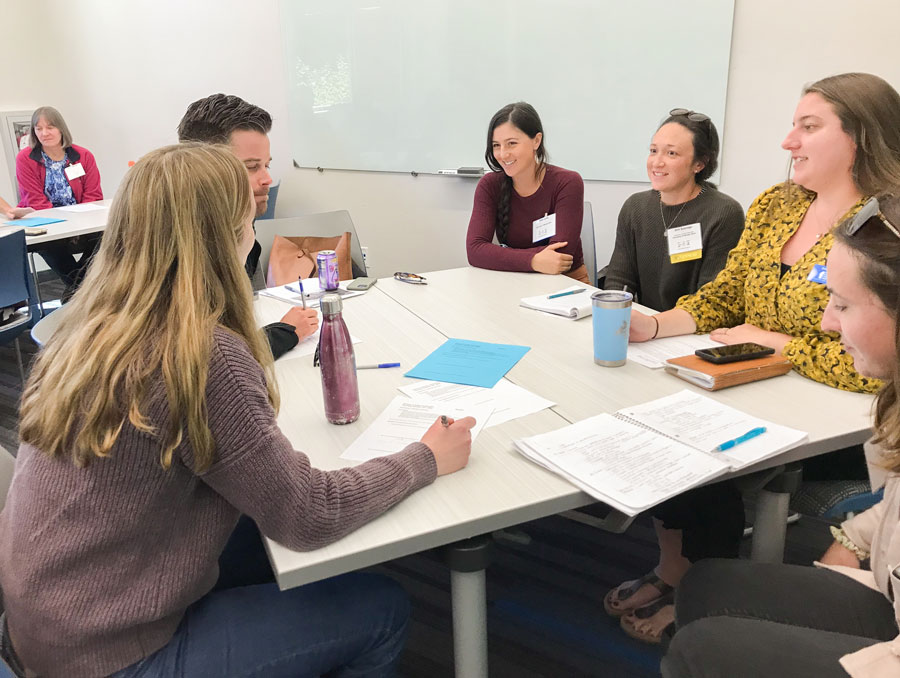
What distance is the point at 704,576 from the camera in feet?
4.28

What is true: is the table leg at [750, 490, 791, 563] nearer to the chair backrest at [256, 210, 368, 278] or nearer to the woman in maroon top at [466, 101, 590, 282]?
the woman in maroon top at [466, 101, 590, 282]

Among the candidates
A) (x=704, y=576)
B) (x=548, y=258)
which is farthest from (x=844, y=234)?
(x=548, y=258)

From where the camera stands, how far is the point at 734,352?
1621 mm

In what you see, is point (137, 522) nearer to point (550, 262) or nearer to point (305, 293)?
point (305, 293)

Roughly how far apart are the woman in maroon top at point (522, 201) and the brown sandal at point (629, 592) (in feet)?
3.96

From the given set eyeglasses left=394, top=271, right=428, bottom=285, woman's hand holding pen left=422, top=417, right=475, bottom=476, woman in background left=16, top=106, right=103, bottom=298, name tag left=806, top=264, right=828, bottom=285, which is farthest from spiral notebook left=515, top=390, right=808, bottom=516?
woman in background left=16, top=106, right=103, bottom=298

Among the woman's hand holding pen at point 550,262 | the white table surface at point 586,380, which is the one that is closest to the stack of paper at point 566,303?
the white table surface at point 586,380

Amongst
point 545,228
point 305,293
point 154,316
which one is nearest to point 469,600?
point 154,316

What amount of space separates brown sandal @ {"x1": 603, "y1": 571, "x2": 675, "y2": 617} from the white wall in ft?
6.68

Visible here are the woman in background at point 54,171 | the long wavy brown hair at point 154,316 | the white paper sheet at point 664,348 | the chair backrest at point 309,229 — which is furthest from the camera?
the woman in background at point 54,171

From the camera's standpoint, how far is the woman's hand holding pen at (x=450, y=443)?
1.22m

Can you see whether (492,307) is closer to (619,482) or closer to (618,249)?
(618,249)

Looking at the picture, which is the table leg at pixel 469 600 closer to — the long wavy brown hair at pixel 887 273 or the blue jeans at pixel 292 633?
the blue jeans at pixel 292 633

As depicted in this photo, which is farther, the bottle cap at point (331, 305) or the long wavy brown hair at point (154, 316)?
the bottle cap at point (331, 305)
